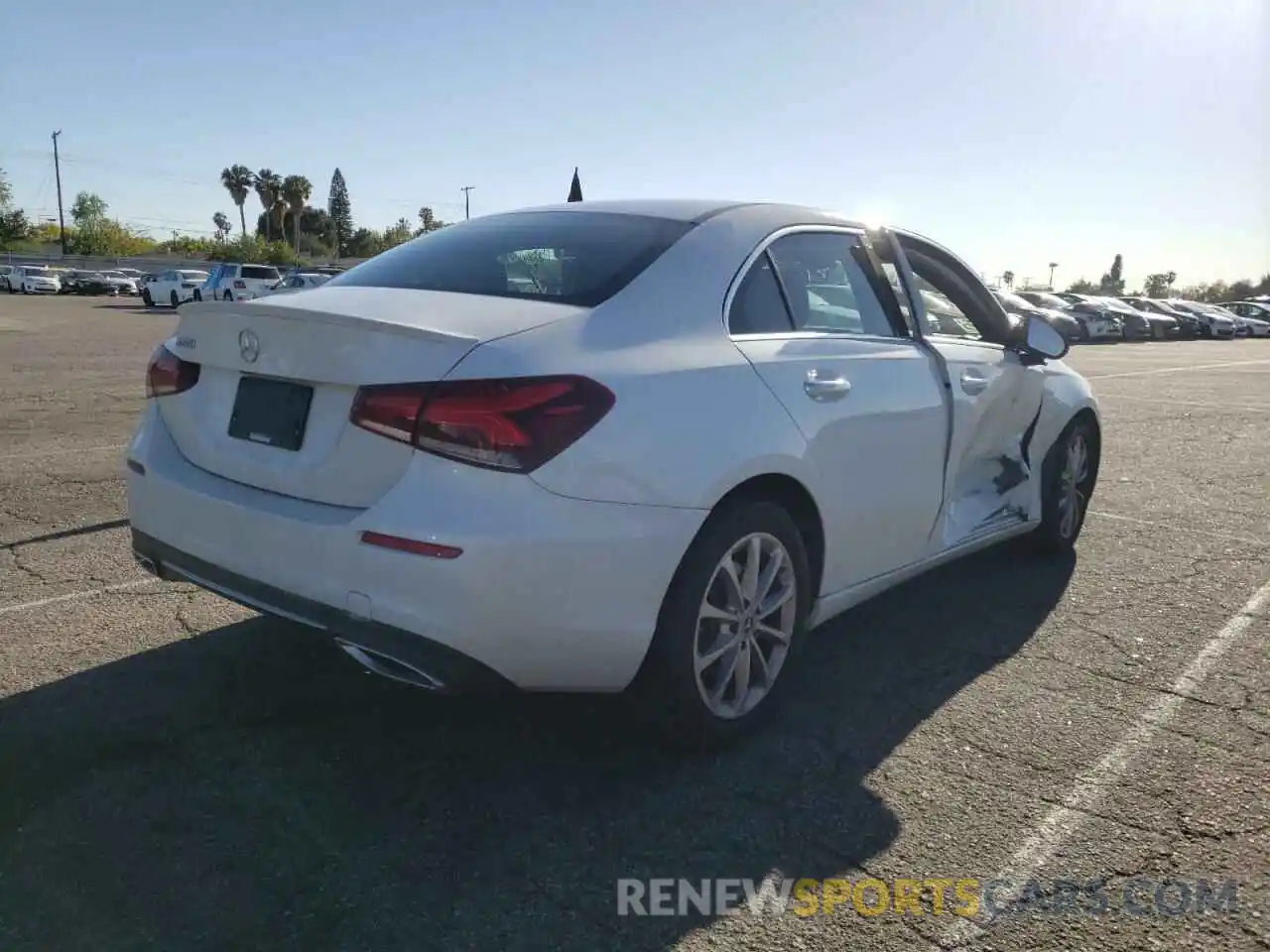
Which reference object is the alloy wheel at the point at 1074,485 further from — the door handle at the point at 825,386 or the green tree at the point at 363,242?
the green tree at the point at 363,242

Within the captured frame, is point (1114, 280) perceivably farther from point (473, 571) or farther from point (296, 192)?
point (473, 571)

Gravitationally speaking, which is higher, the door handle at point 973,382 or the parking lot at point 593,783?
the door handle at point 973,382

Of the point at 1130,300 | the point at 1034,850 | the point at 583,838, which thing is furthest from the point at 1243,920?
the point at 1130,300

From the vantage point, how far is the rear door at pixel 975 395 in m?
4.25

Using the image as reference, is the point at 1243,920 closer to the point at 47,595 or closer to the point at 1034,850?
the point at 1034,850

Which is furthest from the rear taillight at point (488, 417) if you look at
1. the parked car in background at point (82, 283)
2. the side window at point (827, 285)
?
the parked car in background at point (82, 283)

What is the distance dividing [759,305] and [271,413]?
5.01 feet

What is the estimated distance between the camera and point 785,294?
3.58 m

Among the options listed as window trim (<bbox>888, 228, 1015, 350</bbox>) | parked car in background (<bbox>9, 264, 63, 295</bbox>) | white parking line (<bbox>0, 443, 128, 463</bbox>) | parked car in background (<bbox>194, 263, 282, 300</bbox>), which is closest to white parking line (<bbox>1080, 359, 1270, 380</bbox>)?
window trim (<bbox>888, 228, 1015, 350</bbox>)

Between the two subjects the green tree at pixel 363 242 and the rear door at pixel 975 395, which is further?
the green tree at pixel 363 242

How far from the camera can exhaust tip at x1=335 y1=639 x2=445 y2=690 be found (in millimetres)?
2617

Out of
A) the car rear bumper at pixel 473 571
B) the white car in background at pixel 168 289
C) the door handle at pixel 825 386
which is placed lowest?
the white car in background at pixel 168 289

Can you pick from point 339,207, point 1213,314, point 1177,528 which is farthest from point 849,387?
point 339,207

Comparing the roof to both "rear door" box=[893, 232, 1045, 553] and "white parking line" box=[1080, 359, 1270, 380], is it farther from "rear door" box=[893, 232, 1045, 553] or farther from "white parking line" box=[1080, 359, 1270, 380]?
"white parking line" box=[1080, 359, 1270, 380]
